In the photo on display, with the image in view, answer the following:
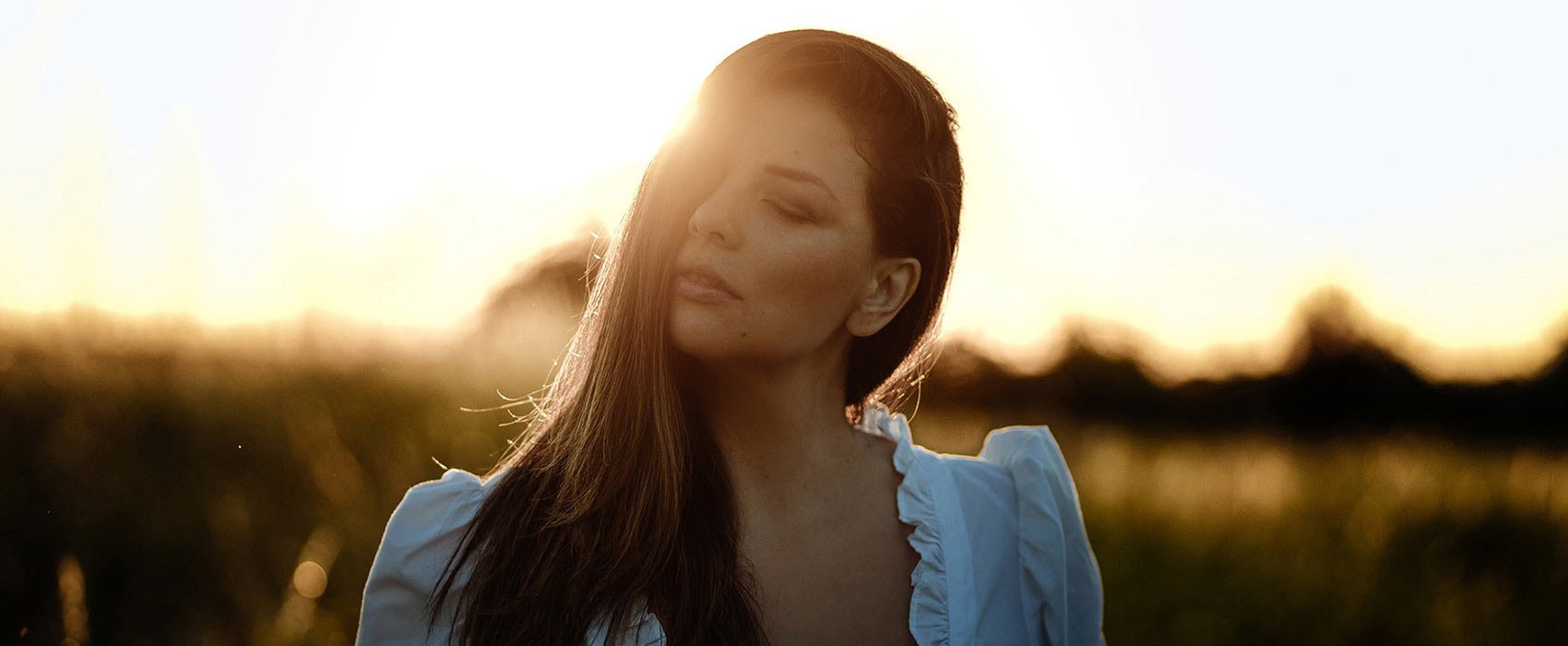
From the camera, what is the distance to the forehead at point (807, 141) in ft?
6.51

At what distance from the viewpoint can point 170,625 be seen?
10.7ft

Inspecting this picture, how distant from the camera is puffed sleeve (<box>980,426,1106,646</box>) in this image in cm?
228

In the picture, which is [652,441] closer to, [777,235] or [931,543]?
[777,235]

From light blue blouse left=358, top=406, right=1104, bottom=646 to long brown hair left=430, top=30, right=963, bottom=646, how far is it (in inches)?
2.2

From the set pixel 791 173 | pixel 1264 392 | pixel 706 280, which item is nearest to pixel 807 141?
pixel 791 173

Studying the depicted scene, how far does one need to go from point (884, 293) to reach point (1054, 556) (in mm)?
718

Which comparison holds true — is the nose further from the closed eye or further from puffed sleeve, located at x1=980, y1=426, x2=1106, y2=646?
puffed sleeve, located at x1=980, y1=426, x2=1106, y2=646

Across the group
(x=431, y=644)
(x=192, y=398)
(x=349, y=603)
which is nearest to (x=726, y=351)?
(x=431, y=644)

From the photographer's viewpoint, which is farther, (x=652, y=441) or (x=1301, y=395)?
(x=1301, y=395)

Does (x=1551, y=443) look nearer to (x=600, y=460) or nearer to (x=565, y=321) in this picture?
(x=565, y=321)

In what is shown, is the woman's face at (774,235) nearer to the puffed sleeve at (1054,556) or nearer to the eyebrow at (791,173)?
the eyebrow at (791,173)

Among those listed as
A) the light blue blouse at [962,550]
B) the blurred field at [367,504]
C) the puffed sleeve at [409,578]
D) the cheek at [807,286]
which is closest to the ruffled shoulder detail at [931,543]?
the light blue blouse at [962,550]

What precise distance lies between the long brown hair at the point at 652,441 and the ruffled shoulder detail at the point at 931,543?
0.38 meters

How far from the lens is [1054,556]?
2.29 metres
